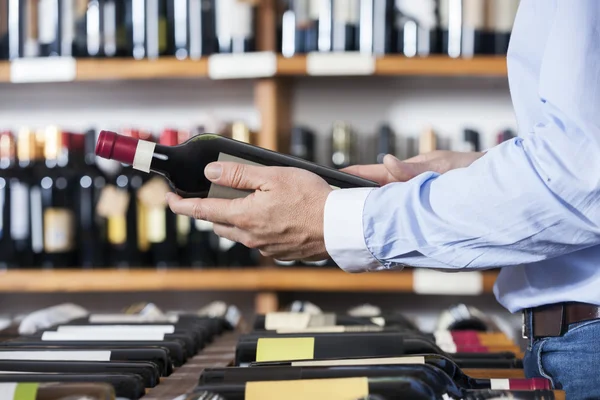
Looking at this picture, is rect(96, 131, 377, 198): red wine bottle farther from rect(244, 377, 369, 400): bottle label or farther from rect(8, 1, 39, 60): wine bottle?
rect(8, 1, 39, 60): wine bottle

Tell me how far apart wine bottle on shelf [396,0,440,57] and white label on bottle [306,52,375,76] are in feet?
0.42

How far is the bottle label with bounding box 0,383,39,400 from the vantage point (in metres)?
0.65

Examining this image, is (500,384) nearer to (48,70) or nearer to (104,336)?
(104,336)

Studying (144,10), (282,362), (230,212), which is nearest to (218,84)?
(144,10)

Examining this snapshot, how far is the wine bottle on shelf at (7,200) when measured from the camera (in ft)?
6.74

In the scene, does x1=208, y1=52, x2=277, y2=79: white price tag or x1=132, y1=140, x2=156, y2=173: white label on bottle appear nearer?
x1=132, y1=140, x2=156, y2=173: white label on bottle

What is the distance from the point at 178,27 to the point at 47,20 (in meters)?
0.35

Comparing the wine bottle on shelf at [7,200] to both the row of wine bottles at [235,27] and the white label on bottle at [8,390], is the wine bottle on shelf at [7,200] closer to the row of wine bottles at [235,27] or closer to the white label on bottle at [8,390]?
the row of wine bottles at [235,27]

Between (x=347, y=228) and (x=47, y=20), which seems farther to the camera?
(x=47, y=20)

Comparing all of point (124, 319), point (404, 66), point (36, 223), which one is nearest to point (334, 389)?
point (124, 319)

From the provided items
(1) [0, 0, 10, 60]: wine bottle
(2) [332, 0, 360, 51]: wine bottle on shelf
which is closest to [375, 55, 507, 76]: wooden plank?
(2) [332, 0, 360, 51]: wine bottle on shelf

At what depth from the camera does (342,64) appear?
190cm

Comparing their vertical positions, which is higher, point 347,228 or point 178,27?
point 178,27

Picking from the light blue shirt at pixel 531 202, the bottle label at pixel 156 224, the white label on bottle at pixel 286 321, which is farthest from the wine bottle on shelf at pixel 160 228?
the light blue shirt at pixel 531 202
